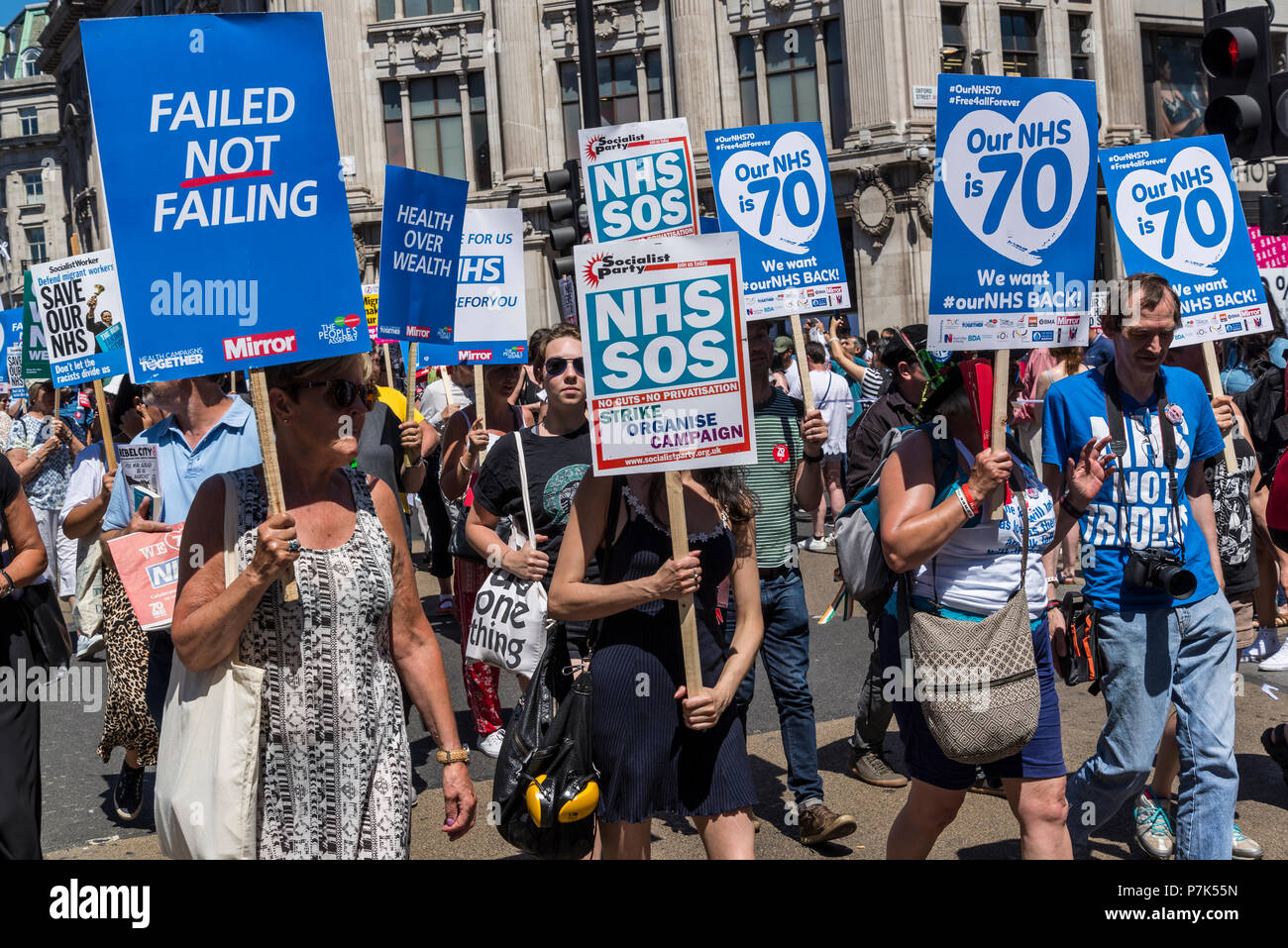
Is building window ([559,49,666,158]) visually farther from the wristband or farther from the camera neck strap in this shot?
the wristband

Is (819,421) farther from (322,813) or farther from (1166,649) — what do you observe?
(322,813)

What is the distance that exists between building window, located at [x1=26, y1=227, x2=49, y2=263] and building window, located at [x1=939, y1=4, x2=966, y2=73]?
77.5m

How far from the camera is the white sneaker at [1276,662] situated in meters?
7.89

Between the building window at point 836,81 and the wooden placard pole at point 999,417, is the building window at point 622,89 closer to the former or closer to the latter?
the building window at point 836,81

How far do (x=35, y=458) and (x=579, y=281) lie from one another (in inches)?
337

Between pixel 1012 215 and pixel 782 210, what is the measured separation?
105 inches

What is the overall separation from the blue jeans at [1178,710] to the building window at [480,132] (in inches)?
1214

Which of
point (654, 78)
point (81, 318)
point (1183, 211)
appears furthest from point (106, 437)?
point (654, 78)

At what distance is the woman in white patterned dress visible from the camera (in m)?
3.13

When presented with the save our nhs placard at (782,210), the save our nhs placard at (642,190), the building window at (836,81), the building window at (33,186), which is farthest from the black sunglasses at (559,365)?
the building window at (33,186)

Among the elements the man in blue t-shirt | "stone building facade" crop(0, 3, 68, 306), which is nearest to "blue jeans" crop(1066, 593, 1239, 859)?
the man in blue t-shirt

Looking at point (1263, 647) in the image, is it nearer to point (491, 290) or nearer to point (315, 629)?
point (491, 290)

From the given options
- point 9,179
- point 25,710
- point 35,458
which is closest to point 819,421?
point 25,710
